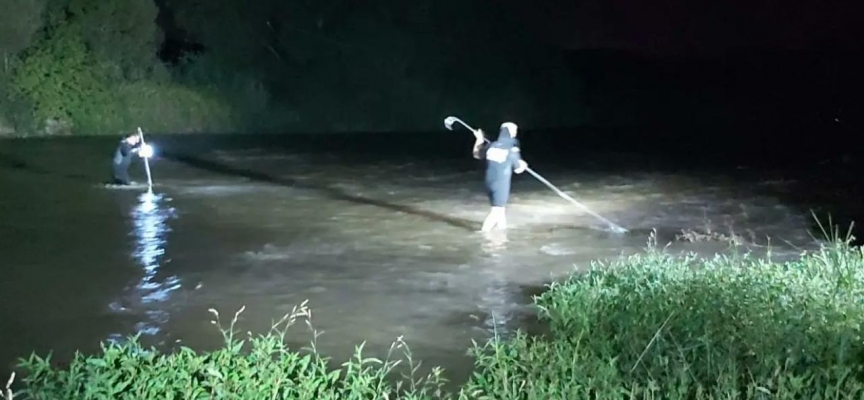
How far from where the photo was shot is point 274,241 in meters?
13.7

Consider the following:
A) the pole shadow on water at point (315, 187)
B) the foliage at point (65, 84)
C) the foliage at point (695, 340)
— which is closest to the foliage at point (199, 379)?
the foliage at point (695, 340)

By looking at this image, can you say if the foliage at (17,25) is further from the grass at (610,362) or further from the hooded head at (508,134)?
the grass at (610,362)

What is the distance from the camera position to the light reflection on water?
31.8 ft

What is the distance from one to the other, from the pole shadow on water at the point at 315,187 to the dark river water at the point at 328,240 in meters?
0.06

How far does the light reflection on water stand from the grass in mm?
1236

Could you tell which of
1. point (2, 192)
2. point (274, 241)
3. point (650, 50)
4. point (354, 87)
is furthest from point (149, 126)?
point (650, 50)

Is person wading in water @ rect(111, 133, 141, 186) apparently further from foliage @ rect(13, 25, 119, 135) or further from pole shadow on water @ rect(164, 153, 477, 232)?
foliage @ rect(13, 25, 119, 135)

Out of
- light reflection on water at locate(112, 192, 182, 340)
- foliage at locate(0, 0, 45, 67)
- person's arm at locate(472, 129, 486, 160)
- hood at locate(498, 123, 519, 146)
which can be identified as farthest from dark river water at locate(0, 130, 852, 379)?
foliage at locate(0, 0, 45, 67)

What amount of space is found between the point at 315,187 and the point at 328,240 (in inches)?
234

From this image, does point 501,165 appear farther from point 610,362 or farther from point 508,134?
point 610,362

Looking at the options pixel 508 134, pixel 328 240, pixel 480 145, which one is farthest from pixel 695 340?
pixel 480 145

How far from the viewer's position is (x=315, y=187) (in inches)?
771

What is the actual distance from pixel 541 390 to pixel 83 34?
92.1 ft

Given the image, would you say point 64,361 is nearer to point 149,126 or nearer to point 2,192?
point 2,192
